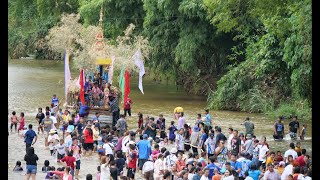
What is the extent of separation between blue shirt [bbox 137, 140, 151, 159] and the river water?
1.86 metres

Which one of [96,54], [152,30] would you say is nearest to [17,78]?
[152,30]

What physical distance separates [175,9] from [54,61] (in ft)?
98.5

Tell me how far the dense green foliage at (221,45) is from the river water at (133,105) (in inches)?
37.5

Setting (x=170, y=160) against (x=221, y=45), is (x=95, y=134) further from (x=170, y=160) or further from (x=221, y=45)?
(x=221, y=45)

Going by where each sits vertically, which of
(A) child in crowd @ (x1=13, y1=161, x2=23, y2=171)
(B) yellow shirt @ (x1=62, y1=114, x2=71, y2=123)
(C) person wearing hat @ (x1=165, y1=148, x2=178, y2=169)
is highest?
(B) yellow shirt @ (x1=62, y1=114, x2=71, y2=123)

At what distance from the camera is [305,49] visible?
888 inches

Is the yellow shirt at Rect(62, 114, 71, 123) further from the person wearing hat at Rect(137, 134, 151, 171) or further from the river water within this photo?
the person wearing hat at Rect(137, 134, 151, 171)

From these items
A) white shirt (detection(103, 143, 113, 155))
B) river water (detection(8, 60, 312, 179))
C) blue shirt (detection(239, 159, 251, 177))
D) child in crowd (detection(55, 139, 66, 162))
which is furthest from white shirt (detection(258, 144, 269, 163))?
child in crowd (detection(55, 139, 66, 162))

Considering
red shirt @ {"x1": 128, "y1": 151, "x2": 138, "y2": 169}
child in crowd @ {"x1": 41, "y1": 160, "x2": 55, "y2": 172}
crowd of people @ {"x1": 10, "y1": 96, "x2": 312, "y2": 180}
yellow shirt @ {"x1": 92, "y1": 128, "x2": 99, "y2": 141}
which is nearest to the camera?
crowd of people @ {"x1": 10, "y1": 96, "x2": 312, "y2": 180}

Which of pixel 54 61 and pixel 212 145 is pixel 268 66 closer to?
pixel 212 145

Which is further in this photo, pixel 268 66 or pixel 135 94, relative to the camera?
pixel 135 94

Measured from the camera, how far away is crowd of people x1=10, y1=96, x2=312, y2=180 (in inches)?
744

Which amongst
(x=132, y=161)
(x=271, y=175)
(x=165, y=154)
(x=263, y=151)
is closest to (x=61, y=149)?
(x=132, y=161)

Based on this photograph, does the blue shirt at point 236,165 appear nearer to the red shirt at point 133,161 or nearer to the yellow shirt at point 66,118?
the red shirt at point 133,161
